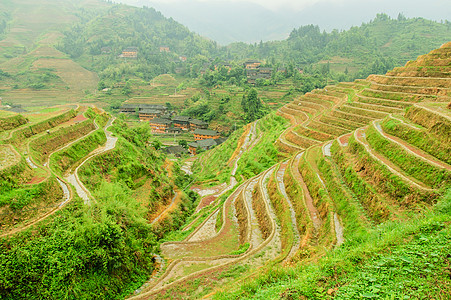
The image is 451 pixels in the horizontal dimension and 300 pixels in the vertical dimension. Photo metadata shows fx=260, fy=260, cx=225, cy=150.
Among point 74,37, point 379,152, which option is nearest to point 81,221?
point 379,152

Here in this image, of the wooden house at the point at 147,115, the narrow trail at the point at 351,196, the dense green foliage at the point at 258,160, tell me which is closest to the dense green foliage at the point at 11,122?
the dense green foliage at the point at 258,160

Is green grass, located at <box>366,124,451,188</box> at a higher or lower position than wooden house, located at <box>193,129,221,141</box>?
higher

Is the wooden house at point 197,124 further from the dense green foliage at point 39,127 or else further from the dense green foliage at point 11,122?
the dense green foliage at point 11,122

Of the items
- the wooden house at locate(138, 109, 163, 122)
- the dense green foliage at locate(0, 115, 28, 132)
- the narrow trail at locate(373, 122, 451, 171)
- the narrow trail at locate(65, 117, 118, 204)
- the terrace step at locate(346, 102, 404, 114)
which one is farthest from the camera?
the wooden house at locate(138, 109, 163, 122)

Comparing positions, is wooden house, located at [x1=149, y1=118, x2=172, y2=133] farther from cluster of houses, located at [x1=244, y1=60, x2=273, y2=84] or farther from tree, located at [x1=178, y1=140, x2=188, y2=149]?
cluster of houses, located at [x1=244, y1=60, x2=273, y2=84]

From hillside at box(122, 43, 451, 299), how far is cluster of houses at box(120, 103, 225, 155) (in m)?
31.5

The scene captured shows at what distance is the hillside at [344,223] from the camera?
25.1 ft

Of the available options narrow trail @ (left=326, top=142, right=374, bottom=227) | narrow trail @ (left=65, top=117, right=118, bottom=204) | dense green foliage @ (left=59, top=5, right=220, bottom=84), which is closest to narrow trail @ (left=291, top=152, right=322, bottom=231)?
narrow trail @ (left=326, top=142, right=374, bottom=227)

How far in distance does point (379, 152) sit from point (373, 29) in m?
163

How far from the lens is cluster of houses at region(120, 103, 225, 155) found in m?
60.5

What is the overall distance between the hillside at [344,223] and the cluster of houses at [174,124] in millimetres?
31453

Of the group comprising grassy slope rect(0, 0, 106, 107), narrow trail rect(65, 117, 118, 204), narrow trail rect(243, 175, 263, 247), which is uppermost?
grassy slope rect(0, 0, 106, 107)

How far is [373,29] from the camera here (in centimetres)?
14650

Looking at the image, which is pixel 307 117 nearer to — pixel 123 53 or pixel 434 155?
pixel 434 155
